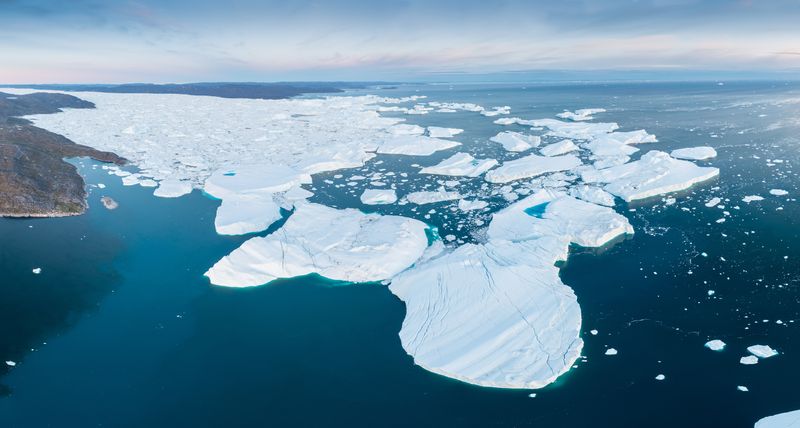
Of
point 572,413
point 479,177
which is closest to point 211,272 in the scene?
point 572,413

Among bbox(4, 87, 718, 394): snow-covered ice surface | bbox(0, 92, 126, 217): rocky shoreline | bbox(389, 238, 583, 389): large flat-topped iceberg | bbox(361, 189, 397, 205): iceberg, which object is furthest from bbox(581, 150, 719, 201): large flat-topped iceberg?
bbox(0, 92, 126, 217): rocky shoreline

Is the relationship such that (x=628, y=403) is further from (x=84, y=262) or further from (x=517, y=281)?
(x=84, y=262)

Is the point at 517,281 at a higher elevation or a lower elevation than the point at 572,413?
higher

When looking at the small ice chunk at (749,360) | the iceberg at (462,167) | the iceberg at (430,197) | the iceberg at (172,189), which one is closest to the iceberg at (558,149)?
the iceberg at (462,167)

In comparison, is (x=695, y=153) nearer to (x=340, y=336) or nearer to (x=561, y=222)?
(x=561, y=222)

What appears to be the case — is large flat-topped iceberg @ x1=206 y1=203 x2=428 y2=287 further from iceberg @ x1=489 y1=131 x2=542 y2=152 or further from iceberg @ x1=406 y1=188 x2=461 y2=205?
iceberg @ x1=489 y1=131 x2=542 y2=152
